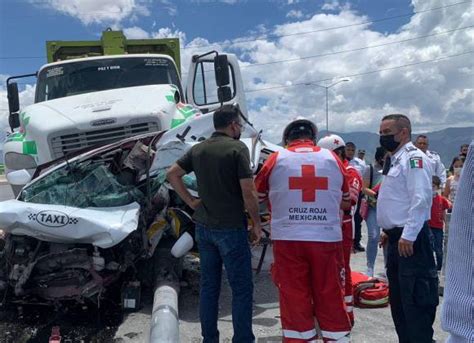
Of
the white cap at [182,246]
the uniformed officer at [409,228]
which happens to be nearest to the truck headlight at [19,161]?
the white cap at [182,246]

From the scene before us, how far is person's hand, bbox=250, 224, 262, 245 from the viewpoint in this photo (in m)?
3.86

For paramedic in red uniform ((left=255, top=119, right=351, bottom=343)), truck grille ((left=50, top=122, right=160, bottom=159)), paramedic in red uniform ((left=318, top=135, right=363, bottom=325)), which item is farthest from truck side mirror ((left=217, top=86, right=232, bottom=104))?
paramedic in red uniform ((left=255, top=119, right=351, bottom=343))

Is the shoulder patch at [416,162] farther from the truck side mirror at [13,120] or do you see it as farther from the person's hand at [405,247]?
the truck side mirror at [13,120]

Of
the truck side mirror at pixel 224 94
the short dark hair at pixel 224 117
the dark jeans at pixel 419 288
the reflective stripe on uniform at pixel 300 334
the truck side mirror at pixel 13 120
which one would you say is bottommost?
the reflective stripe on uniform at pixel 300 334

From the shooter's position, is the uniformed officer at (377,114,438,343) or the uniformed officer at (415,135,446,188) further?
the uniformed officer at (415,135,446,188)

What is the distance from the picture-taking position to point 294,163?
11.4ft

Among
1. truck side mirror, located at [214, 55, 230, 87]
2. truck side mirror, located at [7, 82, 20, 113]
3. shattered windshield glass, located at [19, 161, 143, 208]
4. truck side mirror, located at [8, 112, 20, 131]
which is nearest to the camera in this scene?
shattered windshield glass, located at [19, 161, 143, 208]

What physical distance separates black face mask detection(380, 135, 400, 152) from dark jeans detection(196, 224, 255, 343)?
132 centimetres

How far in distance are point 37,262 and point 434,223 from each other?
4.31 metres

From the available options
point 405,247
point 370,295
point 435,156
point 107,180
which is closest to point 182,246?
point 107,180

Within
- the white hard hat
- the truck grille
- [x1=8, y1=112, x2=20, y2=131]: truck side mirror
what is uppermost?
[x1=8, y1=112, x2=20, y2=131]: truck side mirror

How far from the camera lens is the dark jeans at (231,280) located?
371cm

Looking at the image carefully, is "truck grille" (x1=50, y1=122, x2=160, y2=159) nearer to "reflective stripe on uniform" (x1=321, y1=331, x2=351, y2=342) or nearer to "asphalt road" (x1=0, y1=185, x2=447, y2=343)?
"asphalt road" (x1=0, y1=185, x2=447, y2=343)

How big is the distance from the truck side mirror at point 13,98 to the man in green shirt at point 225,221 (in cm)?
561
